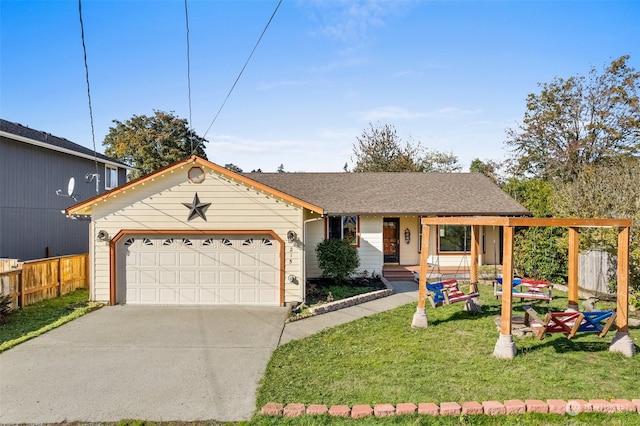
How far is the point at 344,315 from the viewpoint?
10.1m

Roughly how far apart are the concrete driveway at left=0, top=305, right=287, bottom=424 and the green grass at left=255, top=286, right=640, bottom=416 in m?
0.62

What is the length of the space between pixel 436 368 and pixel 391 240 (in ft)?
35.2

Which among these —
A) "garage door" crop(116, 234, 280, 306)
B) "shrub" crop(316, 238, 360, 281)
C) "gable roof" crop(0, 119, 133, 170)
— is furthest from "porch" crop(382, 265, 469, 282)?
"gable roof" crop(0, 119, 133, 170)

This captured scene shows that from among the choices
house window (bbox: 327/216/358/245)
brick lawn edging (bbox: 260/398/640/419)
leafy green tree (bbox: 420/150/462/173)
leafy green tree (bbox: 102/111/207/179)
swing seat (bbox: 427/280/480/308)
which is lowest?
brick lawn edging (bbox: 260/398/640/419)

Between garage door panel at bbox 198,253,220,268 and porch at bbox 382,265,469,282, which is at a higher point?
garage door panel at bbox 198,253,220,268

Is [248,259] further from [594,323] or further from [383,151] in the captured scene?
[383,151]

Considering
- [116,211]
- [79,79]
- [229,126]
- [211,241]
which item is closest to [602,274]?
[211,241]

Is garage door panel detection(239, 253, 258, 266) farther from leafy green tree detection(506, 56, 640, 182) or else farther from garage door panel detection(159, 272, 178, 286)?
leafy green tree detection(506, 56, 640, 182)

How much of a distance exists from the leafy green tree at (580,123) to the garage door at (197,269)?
23.9 m

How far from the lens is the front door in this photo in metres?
16.8

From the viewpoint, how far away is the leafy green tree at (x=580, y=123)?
80.6 feet

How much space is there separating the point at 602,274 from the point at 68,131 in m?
20.2

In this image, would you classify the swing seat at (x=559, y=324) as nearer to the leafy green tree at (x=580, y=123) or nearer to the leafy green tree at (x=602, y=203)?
the leafy green tree at (x=602, y=203)

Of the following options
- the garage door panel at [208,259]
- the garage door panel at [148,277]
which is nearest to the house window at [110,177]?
the garage door panel at [148,277]
